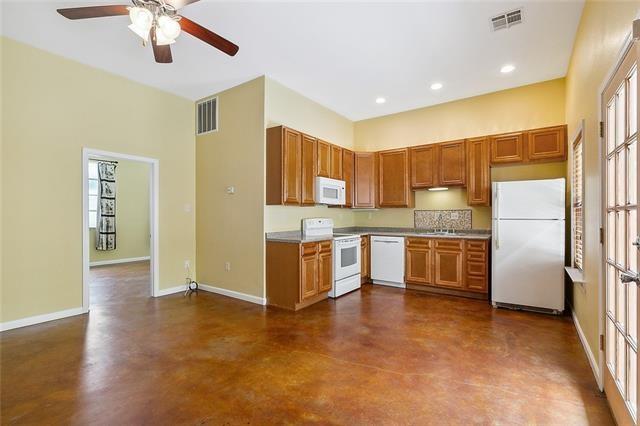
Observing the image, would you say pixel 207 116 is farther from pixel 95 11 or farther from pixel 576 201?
pixel 576 201

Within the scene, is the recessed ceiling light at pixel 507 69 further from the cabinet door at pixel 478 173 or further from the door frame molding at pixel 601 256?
the door frame molding at pixel 601 256

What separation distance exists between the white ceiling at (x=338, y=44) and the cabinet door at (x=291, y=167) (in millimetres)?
881

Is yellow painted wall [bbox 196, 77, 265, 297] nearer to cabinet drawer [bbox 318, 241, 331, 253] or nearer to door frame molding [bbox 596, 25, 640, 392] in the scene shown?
cabinet drawer [bbox 318, 241, 331, 253]

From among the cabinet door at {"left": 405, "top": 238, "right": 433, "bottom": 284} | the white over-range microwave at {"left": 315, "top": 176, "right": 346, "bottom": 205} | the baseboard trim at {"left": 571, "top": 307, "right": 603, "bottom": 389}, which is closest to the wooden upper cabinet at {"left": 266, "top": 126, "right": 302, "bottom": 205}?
the white over-range microwave at {"left": 315, "top": 176, "right": 346, "bottom": 205}

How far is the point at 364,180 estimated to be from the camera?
5.62 meters

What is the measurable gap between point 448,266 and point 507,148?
6.41 ft

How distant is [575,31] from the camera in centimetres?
316

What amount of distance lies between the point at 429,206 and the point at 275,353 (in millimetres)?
3825

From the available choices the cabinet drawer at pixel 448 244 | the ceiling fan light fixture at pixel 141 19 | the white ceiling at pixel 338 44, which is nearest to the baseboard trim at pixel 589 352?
the cabinet drawer at pixel 448 244

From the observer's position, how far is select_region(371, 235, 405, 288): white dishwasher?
5031 mm

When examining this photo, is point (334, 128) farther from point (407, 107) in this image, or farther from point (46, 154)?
point (46, 154)

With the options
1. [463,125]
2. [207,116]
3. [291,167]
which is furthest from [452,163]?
[207,116]

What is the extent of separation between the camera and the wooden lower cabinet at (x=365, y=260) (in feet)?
17.1

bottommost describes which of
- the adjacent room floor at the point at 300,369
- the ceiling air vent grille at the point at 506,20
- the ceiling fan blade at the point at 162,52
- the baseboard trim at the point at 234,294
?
the adjacent room floor at the point at 300,369
